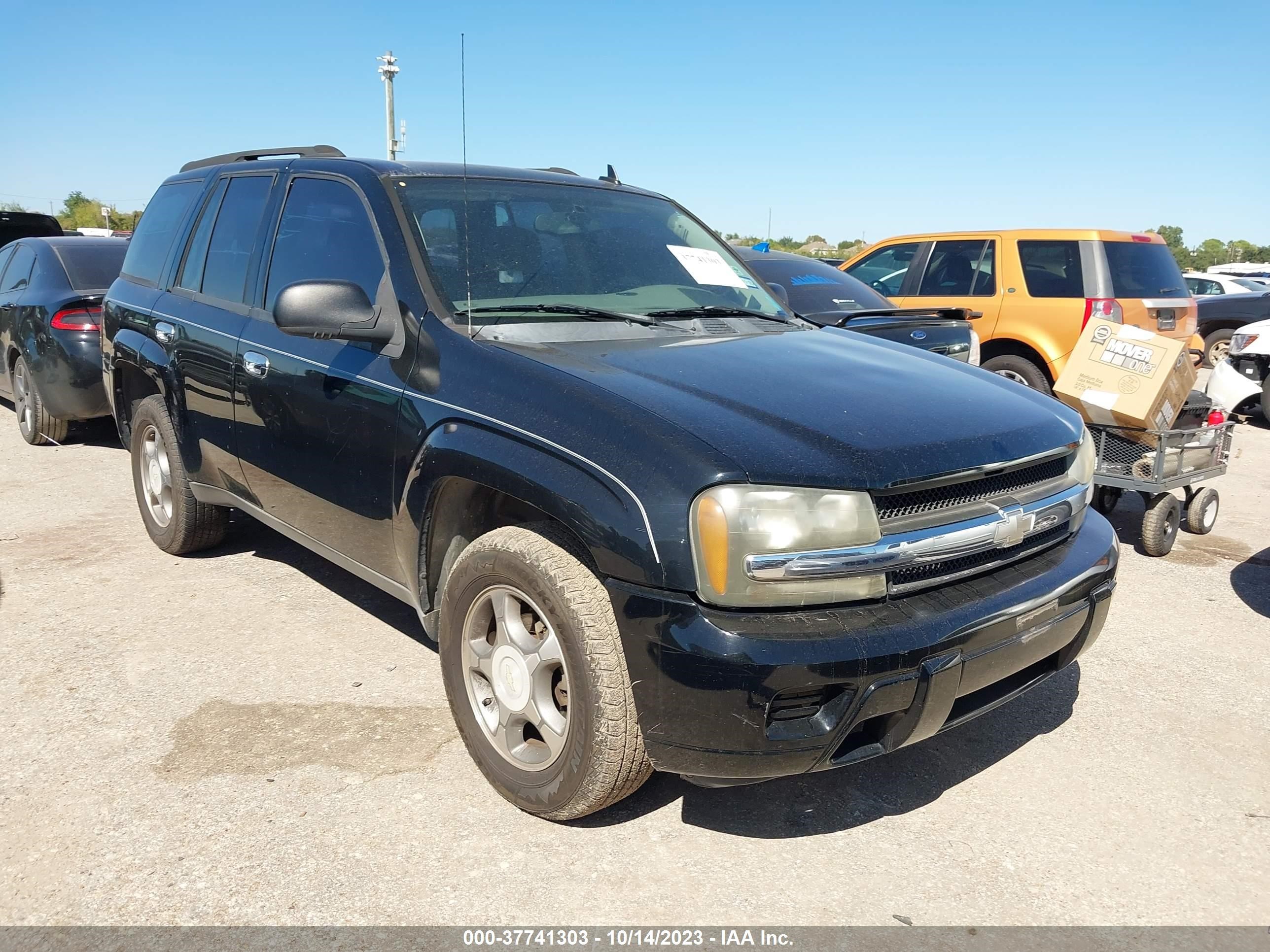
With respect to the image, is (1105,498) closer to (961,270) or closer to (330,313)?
(961,270)

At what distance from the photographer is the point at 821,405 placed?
→ 2.71m

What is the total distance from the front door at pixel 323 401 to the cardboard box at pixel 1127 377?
12.7 ft

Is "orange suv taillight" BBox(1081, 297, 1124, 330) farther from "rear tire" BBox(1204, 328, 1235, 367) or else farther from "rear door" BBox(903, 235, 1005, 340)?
"rear tire" BBox(1204, 328, 1235, 367)

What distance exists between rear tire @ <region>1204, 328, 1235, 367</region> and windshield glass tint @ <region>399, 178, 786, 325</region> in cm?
1256

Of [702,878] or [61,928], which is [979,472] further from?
[61,928]

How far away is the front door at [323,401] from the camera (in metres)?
3.20

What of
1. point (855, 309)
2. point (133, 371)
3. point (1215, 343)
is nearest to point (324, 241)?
point (133, 371)

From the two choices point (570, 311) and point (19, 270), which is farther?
point (19, 270)

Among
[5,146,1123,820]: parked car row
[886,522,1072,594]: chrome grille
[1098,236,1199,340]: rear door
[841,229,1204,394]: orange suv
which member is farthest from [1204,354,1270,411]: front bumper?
[886,522,1072,594]: chrome grille

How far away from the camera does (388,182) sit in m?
3.43

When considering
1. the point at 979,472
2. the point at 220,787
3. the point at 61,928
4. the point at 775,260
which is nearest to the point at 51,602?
the point at 220,787

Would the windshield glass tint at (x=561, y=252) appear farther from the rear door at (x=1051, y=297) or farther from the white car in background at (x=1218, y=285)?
the white car in background at (x=1218, y=285)

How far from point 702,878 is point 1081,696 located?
1865 mm

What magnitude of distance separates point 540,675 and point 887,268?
26.2 ft
